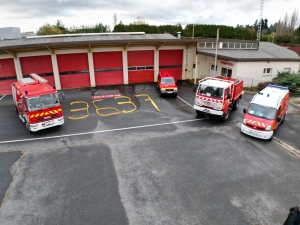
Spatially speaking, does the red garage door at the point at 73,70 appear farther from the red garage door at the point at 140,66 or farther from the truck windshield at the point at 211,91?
the truck windshield at the point at 211,91

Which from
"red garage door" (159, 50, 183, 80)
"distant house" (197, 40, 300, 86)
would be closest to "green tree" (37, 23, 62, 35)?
"red garage door" (159, 50, 183, 80)

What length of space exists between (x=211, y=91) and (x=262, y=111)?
343cm

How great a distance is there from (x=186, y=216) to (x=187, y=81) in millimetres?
22024

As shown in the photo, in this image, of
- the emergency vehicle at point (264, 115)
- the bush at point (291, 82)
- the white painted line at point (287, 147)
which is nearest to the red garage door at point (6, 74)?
the emergency vehicle at point (264, 115)

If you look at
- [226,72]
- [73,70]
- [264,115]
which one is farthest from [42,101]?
[226,72]

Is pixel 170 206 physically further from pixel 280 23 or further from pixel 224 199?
pixel 280 23

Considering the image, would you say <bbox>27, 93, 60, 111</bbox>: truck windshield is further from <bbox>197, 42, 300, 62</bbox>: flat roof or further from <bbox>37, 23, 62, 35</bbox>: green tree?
<bbox>37, 23, 62, 35</bbox>: green tree

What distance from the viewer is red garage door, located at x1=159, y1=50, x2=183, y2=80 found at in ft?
88.5

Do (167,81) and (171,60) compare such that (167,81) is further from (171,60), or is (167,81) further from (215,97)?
(215,97)

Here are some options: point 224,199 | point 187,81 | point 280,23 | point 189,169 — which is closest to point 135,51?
point 187,81

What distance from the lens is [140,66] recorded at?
87.4ft

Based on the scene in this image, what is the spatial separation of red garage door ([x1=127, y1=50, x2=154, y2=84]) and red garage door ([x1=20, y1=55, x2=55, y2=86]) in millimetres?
9034

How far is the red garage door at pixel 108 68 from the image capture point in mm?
25250

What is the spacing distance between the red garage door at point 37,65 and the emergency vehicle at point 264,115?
2077cm
